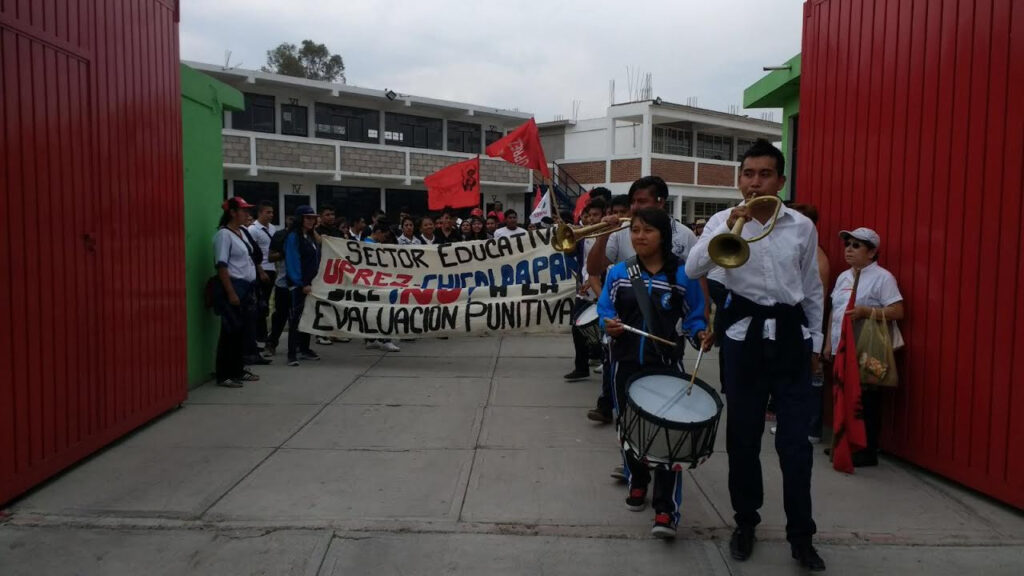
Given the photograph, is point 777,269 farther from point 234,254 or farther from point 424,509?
point 234,254

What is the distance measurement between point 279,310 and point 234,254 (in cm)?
215

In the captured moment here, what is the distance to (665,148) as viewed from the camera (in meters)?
33.3

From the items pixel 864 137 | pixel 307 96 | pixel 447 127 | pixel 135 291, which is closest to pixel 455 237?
pixel 135 291

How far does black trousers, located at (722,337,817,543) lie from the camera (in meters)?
3.42

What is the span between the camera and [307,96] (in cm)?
2709

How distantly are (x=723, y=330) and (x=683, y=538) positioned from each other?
3.66 ft

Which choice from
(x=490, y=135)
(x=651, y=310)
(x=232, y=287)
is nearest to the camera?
(x=651, y=310)

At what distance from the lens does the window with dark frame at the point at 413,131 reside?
2962 centimetres

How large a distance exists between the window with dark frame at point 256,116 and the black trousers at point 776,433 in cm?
2511

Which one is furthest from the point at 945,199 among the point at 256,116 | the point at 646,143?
the point at 646,143

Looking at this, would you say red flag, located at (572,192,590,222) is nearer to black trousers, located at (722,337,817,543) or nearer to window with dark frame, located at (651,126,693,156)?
black trousers, located at (722,337,817,543)

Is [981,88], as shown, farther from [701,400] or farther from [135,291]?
[135,291]

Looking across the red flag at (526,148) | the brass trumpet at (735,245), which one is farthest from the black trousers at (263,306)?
the brass trumpet at (735,245)

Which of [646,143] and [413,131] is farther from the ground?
[413,131]
